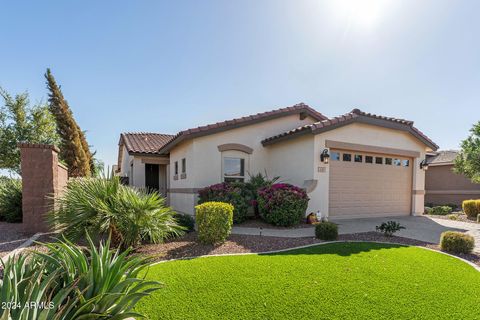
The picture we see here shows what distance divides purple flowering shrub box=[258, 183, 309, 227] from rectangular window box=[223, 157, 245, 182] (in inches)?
108

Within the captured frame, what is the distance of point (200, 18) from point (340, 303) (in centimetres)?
1057

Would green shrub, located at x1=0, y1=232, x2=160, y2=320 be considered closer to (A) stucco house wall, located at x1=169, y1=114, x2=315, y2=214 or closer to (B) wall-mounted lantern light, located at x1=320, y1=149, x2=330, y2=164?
(A) stucco house wall, located at x1=169, y1=114, x2=315, y2=214

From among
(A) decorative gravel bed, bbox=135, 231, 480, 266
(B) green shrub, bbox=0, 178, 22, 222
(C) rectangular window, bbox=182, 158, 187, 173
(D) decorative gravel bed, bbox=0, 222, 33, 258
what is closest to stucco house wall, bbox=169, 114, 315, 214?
(C) rectangular window, bbox=182, 158, 187, 173

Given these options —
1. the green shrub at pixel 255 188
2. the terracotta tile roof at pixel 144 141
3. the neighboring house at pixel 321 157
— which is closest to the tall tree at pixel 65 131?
the terracotta tile roof at pixel 144 141

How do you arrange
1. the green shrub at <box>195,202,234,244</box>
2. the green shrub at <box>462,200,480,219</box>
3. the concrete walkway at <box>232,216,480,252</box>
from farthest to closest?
1. the green shrub at <box>462,200,480,219</box>
2. the concrete walkway at <box>232,216,480,252</box>
3. the green shrub at <box>195,202,234,244</box>

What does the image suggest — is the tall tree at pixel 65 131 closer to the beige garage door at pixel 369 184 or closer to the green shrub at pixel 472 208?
the beige garage door at pixel 369 184

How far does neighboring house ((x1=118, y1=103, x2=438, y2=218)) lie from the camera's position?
10.8 metres

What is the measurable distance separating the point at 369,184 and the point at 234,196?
6.78m

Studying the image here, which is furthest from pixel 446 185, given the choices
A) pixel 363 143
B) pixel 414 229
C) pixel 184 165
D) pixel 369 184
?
pixel 184 165

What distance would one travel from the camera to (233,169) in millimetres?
12531

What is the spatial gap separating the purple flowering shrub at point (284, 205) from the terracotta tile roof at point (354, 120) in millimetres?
2577

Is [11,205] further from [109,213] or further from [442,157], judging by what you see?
[442,157]

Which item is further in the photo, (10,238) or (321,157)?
(321,157)

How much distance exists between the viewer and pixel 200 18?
33.2 ft
